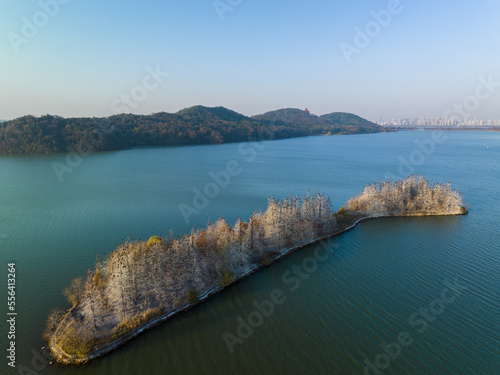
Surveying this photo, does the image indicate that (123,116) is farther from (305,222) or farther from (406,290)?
(406,290)

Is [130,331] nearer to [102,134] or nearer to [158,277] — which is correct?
[158,277]

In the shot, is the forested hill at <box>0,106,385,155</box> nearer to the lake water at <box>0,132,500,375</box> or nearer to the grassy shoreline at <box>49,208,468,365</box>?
the lake water at <box>0,132,500,375</box>

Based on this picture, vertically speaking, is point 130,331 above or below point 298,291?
above

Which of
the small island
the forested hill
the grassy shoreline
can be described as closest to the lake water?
the grassy shoreline

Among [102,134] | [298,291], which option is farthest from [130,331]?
[102,134]

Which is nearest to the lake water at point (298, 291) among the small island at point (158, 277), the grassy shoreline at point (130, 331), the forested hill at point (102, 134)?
the grassy shoreline at point (130, 331)

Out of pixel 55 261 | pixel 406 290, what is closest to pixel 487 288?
pixel 406 290
